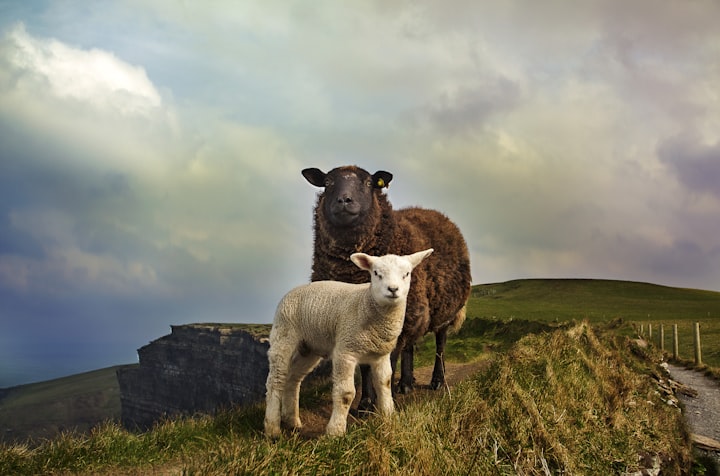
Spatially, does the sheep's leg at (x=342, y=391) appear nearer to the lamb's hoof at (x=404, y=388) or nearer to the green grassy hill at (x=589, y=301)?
the lamb's hoof at (x=404, y=388)

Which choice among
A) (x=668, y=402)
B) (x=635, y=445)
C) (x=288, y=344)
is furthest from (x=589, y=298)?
(x=288, y=344)

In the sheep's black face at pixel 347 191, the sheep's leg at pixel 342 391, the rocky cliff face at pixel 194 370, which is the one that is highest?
the sheep's black face at pixel 347 191

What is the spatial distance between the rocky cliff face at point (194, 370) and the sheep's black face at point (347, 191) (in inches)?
2857

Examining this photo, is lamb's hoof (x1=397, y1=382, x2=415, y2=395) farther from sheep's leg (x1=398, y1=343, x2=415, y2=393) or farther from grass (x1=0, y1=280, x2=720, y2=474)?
grass (x1=0, y1=280, x2=720, y2=474)

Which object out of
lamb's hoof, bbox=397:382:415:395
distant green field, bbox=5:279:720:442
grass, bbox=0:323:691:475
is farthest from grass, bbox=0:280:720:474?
lamb's hoof, bbox=397:382:415:395

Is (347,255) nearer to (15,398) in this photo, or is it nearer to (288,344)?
(288,344)

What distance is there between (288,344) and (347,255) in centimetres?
225

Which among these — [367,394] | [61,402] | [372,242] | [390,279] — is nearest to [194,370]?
[61,402]

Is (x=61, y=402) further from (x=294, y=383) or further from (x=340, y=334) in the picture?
(x=340, y=334)

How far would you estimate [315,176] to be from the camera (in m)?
10.0

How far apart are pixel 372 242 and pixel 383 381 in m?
3.08

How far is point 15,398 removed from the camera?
575 feet

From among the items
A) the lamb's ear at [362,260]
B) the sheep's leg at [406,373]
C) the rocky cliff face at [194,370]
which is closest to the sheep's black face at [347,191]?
the lamb's ear at [362,260]

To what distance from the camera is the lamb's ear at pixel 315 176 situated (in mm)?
9953
